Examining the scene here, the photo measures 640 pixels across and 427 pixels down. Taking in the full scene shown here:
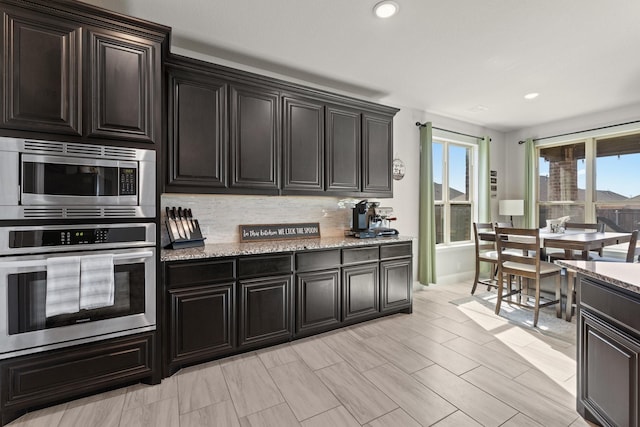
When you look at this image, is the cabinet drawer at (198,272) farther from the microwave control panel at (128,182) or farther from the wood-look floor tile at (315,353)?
the wood-look floor tile at (315,353)

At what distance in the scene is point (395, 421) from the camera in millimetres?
1765

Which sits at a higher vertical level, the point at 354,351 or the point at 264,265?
the point at 264,265

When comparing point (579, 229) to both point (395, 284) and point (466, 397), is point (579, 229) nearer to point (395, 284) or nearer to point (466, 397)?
point (395, 284)

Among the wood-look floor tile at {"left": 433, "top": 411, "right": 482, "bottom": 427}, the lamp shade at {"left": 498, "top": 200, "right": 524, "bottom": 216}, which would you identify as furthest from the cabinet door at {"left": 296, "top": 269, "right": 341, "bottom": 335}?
the lamp shade at {"left": 498, "top": 200, "right": 524, "bottom": 216}

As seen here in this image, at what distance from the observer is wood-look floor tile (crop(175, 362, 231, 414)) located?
6.40ft

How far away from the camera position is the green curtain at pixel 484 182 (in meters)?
5.23

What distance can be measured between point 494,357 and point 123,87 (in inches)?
138

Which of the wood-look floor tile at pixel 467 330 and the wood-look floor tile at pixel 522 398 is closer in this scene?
the wood-look floor tile at pixel 522 398

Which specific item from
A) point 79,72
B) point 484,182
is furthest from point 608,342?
point 484,182

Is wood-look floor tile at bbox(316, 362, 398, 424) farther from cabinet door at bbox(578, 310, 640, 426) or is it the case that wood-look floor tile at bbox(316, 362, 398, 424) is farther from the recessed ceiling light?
the recessed ceiling light

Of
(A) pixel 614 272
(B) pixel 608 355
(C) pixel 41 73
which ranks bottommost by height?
(B) pixel 608 355

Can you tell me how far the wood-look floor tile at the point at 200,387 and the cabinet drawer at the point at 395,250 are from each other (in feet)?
6.35

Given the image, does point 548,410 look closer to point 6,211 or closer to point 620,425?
point 620,425

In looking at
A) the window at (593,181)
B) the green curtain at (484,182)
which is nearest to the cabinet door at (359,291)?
the green curtain at (484,182)
